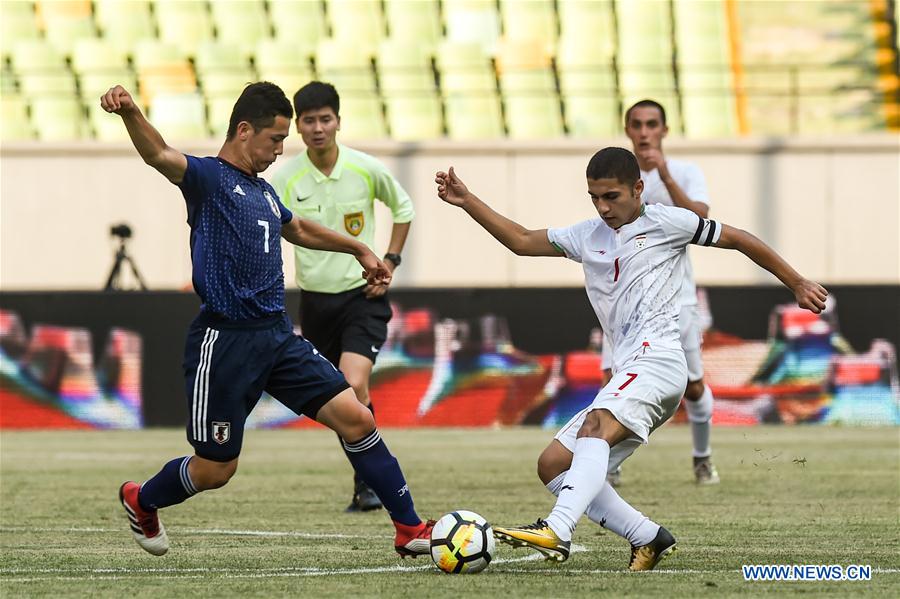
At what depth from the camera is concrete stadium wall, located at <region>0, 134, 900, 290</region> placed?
19016 mm

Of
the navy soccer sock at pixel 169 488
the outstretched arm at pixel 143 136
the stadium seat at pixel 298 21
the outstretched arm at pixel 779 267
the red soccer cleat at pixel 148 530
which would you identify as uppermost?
the stadium seat at pixel 298 21

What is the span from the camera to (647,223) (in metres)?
6.12

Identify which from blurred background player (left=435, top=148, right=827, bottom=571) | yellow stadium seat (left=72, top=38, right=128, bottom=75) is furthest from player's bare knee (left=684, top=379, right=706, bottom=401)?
yellow stadium seat (left=72, top=38, right=128, bottom=75)

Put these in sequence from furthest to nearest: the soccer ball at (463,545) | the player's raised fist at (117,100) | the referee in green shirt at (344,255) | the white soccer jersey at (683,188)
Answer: the white soccer jersey at (683,188) → the referee in green shirt at (344,255) → the soccer ball at (463,545) → the player's raised fist at (117,100)

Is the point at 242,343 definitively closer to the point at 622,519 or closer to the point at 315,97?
the point at 622,519

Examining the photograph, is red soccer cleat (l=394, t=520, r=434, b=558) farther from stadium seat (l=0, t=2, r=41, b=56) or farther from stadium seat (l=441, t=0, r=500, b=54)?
stadium seat (l=0, t=2, r=41, b=56)

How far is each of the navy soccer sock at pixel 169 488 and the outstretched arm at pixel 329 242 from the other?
3.44 ft

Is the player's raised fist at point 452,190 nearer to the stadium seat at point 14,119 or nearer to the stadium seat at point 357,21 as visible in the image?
the stadium seat at point 14,119

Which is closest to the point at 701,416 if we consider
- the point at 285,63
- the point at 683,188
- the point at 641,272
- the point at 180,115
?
the point at 683,188

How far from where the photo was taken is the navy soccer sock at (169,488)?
6180mm

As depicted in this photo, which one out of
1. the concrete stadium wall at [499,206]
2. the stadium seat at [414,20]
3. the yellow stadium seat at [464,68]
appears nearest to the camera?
the concrete stadium wall at [499,206]

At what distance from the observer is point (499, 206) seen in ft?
62.8

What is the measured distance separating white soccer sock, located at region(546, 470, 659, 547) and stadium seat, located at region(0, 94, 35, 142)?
53.6ft

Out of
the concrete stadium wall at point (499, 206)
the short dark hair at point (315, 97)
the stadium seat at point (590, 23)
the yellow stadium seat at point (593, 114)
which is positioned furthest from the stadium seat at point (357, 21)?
the short dark hair at point (315, 97)
